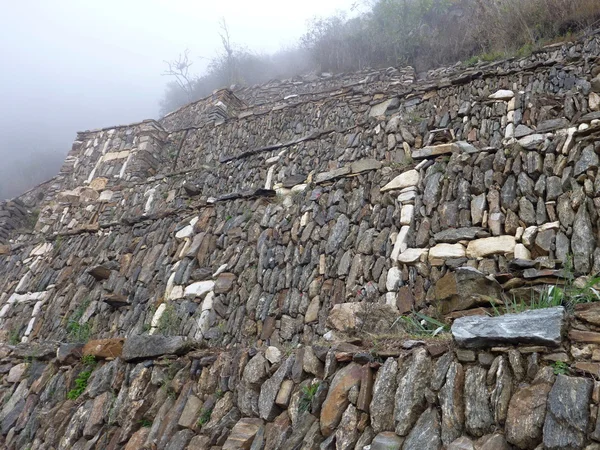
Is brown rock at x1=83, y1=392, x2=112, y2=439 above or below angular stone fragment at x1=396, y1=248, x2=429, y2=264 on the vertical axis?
below

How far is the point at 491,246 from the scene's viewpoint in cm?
558

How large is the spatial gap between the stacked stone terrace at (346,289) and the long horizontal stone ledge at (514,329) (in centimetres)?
1

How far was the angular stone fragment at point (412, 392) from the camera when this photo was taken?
2.95 meters

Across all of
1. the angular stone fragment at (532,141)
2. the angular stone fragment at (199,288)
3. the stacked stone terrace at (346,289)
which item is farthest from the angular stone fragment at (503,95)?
the angular stone fragment at (199,288)

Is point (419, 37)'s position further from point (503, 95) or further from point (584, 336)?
point (584, 336)

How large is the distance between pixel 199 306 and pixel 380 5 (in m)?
17.1

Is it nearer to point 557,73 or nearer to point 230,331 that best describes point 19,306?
point 230,331

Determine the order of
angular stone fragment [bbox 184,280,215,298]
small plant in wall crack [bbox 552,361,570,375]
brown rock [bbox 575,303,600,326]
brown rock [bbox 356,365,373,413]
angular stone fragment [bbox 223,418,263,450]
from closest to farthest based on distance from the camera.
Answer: small plant in wall crack [bbox 552,361,570,375], brown rock [bbox 575,303,600,326], brown rock [bbox 356,365,373,413], angular stone fragment [bbox 223,418,263,450], angular stone fragment [bbox 184,280,215,298]

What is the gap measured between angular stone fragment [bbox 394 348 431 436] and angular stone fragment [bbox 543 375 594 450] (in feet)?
2.47

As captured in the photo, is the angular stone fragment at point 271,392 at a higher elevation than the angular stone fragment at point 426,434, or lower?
lower

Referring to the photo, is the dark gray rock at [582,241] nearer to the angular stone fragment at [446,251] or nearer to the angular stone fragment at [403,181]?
the angular stone fragment at [446,251]

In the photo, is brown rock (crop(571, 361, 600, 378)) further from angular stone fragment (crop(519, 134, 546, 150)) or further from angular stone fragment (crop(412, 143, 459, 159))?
angular stone fragment (crop(412, 143, 459, 159))

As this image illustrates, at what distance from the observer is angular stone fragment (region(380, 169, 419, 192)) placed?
22.8ft

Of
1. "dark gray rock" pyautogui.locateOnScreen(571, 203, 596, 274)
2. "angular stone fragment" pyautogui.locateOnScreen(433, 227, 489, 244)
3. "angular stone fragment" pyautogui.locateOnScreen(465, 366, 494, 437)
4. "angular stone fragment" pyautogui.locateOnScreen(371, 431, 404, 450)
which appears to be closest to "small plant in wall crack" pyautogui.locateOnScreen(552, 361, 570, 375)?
"angular stone fragment" pyautogui.locateOnScreen(465, 366, 494, 437)
